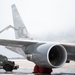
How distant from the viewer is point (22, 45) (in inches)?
Result: 553

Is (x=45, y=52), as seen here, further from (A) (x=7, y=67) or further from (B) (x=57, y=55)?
(A) (x=7, y=67)

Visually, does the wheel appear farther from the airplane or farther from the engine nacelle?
the engine nacelle

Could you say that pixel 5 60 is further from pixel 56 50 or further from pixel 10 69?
pixel 56 50

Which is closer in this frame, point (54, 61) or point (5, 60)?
point (54, 61)

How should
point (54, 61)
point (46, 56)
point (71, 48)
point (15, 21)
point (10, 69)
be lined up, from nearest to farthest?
point (46, 56), point (54, 61), point (71, 48), point (10, 69), point (15, 21)

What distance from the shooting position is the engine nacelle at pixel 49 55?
476 inches

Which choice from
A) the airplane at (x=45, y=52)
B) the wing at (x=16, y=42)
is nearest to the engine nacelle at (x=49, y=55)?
the airplane at (x=45, y=52)

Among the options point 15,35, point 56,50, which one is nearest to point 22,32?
point 15,35

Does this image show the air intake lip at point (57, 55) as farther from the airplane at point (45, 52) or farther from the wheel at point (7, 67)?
the wheel at point (7, 67)

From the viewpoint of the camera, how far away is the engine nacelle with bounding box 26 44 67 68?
12094 mm

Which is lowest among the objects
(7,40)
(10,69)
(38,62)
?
(10,69)

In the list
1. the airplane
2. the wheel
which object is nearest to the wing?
the airplane

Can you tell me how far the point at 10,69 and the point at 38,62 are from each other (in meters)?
7.58

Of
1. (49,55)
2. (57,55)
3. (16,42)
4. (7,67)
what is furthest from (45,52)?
(7,67)
